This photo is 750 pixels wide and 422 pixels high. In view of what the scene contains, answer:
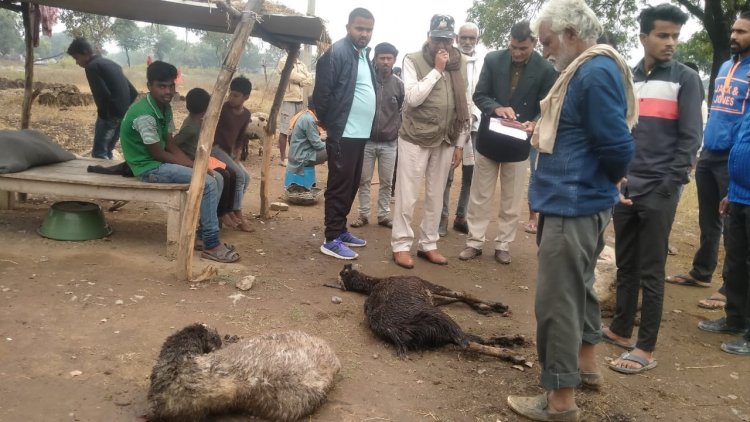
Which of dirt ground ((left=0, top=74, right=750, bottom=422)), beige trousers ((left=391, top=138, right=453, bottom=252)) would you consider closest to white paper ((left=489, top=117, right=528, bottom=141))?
beige trousers ((left=391, top=138, right=453, bottom=252))

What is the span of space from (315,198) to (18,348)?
461 cm

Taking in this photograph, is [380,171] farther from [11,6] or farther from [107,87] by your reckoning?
[11,6]

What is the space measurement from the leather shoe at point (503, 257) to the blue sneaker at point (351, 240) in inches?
53.1

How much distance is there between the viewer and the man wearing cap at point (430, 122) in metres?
5.00

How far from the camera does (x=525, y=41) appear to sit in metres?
5.07

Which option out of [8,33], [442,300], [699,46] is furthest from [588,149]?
[8,33]

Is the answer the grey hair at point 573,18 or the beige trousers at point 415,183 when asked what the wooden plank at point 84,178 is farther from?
the grey hair at point 573,18

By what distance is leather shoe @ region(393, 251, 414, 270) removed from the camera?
5.29 m

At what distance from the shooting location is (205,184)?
195 inches

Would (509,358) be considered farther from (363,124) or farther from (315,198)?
(315,198)

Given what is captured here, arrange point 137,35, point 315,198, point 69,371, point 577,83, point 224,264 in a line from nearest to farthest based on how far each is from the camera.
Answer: point 577,83 < point 69,371 < point 224,264 < point 315,198 < point 137,35

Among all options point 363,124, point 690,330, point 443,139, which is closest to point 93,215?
point 363,124

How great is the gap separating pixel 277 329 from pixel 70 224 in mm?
2563

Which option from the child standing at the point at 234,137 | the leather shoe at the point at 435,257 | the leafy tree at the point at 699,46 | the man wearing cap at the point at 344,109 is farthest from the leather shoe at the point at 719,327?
the leafy tree at the point at 699,46
